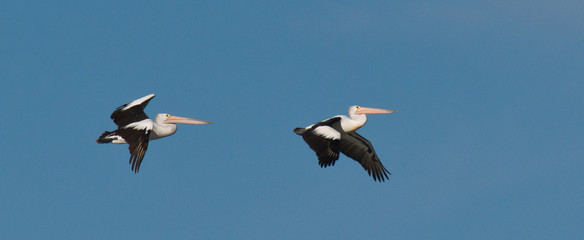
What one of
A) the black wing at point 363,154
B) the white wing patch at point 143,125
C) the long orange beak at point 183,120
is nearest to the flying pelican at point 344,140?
the black wing at point 363,154

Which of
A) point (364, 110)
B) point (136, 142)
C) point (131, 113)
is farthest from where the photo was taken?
point (364, 110)

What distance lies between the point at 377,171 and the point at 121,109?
6.19 m

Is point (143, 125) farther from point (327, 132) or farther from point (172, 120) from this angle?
point (327, 132)

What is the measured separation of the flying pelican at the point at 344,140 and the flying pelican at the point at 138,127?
298 cm

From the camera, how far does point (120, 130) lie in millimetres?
25953

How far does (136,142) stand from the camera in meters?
25.1

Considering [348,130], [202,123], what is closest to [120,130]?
[202,123]

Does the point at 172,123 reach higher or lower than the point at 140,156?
higher

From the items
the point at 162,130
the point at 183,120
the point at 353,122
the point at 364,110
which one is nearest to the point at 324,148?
the point at 353,122

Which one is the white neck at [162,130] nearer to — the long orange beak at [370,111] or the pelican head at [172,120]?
the pelican head at [172,120]

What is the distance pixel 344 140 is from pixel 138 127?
534 centimetres

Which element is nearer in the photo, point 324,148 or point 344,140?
point 324,148

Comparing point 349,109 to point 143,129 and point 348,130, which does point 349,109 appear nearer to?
point 348,130

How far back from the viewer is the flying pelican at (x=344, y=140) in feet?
85.6
